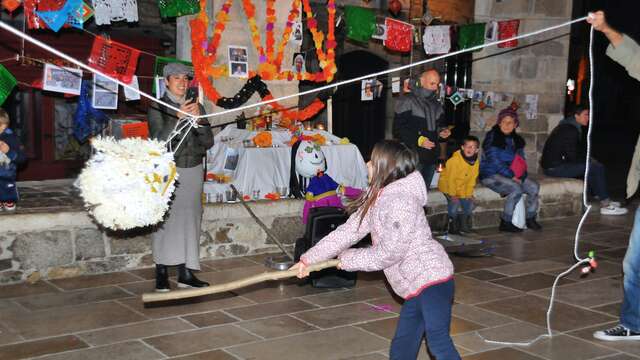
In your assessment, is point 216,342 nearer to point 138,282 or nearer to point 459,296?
point 138,282

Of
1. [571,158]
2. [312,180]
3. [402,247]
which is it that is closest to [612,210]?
[571,158]

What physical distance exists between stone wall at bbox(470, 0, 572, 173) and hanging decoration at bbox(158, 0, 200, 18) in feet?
15.8

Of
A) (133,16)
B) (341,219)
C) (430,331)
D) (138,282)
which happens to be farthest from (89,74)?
(430,331)

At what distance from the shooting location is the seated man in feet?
36.6

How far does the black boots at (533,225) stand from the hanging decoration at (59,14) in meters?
6.07

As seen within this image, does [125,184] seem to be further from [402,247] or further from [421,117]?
[421,117]

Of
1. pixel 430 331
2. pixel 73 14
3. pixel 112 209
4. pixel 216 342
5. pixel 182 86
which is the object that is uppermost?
pixel 73 14

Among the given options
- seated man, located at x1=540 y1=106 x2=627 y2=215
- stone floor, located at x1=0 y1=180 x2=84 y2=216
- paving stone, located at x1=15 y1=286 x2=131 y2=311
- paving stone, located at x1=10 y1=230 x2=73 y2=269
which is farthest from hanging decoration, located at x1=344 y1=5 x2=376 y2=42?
paving stone, located at x1=15 y1=286 x2=131 y2=311

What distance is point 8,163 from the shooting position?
7527 millimetres

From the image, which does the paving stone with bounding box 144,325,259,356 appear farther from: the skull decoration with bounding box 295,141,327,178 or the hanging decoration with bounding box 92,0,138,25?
the hanging decoration with bounding box 92,0,138,25

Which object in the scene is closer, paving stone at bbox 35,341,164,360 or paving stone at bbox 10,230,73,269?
paving stone at bbox 35,341,164,360

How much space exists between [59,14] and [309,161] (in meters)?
3.02

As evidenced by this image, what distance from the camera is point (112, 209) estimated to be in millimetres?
4570

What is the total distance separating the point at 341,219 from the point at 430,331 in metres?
3.16
